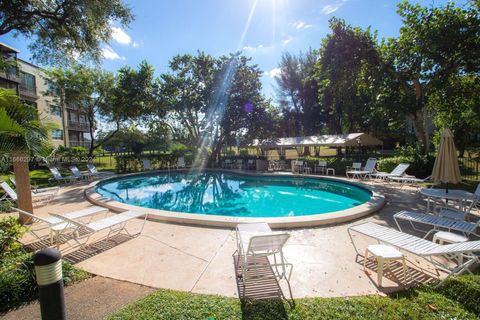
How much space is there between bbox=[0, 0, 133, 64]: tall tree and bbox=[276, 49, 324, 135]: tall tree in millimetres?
22615

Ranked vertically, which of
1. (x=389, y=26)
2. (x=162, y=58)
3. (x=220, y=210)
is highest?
(x=162, y=58)

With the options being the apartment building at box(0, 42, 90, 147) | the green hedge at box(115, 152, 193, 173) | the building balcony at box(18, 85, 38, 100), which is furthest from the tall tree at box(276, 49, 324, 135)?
the building balcony at box(18, 85, 38, 100)

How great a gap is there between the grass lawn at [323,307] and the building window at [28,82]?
31.9 meters

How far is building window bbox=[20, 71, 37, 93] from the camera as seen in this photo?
24297 millimetres

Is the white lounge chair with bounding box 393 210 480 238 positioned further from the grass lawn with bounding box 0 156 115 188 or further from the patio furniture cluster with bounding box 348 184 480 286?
the grass lawn with bounding box 0 156 115 188

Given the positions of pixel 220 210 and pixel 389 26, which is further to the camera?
pixel 389 26

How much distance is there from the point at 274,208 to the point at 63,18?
1135 cm

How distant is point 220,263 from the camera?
3721 mm

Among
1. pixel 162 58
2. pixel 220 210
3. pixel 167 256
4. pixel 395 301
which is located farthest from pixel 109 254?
pixel 162 58

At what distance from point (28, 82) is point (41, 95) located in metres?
1.66

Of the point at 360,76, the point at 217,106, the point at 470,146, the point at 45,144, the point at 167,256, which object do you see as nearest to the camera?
the point at 167,256

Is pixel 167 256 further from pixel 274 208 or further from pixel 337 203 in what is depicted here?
pixel 337 203

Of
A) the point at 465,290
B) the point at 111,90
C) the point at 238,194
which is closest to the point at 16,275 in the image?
the point at 465,290

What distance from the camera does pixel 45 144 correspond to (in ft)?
15.5
